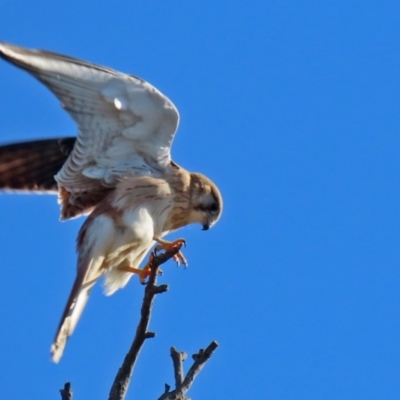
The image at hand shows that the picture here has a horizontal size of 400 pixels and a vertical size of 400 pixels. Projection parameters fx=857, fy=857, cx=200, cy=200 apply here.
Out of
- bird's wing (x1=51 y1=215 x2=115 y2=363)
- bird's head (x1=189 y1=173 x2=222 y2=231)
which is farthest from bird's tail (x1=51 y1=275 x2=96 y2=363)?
bird's head (x1=189 y1=173 x2=222 y2=231)

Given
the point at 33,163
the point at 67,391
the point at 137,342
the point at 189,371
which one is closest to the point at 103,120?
the point at 33,163

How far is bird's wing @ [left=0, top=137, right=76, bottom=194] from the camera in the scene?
586cm

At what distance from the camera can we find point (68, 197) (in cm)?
570

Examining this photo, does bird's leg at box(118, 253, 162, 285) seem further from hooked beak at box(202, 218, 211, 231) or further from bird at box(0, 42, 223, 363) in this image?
hooked beak at box(202, 218, 211, 231)

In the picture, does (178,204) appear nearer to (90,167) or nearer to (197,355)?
(90,167)

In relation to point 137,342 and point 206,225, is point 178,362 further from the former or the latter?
point 206,225

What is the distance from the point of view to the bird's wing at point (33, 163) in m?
5.86

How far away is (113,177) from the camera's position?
213 inches

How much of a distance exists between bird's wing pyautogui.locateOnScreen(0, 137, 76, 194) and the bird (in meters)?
0.01

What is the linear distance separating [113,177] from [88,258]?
1.95 feet

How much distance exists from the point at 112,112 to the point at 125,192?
0.50 metres

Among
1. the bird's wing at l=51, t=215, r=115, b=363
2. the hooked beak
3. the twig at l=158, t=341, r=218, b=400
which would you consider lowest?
the twig at l=158, t=341, r=218, b=400

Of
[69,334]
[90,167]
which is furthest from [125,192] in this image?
[69,334]

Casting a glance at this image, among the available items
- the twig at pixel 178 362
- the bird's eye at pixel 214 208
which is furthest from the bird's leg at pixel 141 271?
the twig at pixel 178 362
